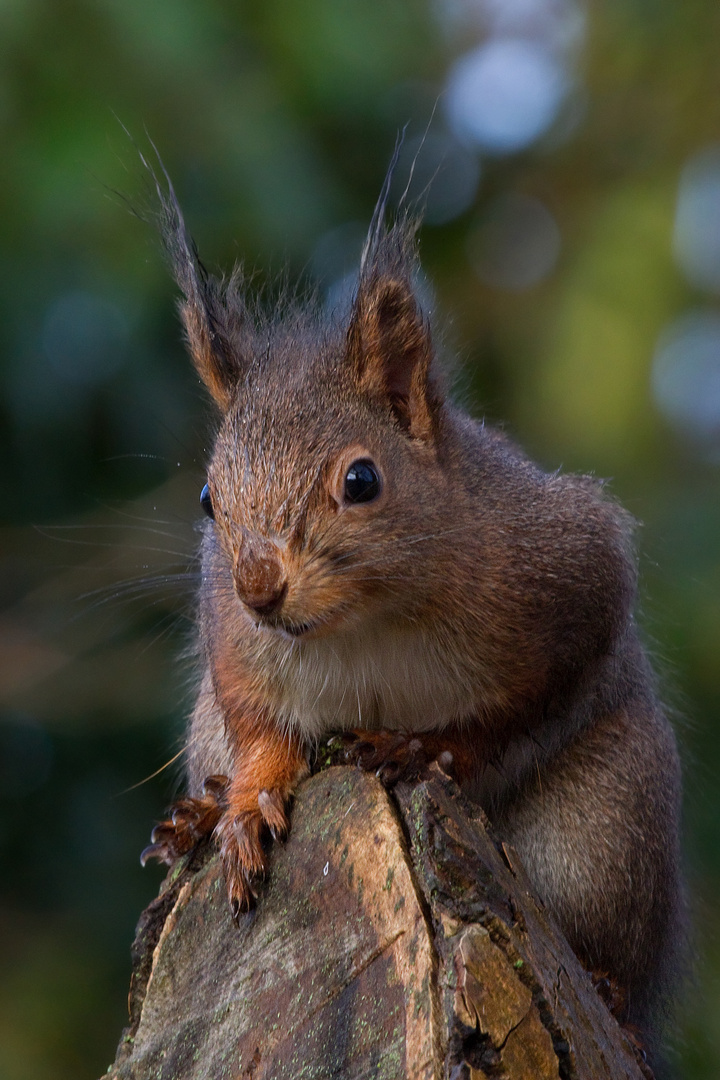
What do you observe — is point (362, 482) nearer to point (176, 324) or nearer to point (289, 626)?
point (289, 626)

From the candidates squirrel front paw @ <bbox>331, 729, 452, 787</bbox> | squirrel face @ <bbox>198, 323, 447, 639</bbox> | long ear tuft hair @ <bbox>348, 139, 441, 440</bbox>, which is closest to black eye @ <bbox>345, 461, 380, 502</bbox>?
squirrel face @ <bbox>198, 323, 447, 639</bbox>

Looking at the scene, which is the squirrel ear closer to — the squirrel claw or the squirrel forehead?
the squirrel forehead

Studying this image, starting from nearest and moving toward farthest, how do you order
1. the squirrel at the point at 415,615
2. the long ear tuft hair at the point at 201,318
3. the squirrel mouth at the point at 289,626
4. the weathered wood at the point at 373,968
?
the weathered wood at the point at 373,968
the squirrel mouth at the point at 289,626
the squirrel at the point at 415,615
the long ear tuft hair at the point at 201,318

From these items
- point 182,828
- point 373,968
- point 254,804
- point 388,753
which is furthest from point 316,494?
point 373,968

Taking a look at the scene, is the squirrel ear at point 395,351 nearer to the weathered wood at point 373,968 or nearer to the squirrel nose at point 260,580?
the squirrel nose at point 260,580

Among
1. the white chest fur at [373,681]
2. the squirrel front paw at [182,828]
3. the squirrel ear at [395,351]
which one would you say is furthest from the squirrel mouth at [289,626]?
the squirrel ear at [395,351]

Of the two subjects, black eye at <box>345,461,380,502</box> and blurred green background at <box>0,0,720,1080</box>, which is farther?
blurred green background at <box>0,0,720,1080</box>
